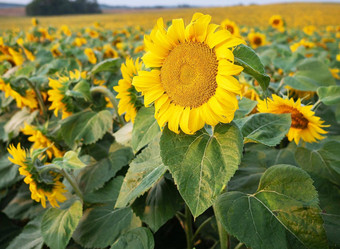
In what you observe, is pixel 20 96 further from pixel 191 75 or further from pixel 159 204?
pixel 191 75

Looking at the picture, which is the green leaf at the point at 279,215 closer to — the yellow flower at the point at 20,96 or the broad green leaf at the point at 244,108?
the broad green leaf at the point at 244,108

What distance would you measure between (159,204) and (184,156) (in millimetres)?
A: 488

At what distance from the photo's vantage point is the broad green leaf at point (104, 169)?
1475 mm

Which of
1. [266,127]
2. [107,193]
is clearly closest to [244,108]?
[266,127]

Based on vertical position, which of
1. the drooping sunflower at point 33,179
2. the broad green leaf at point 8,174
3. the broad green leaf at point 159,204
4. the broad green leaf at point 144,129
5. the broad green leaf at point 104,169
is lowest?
the broad green leaf at point 8,174

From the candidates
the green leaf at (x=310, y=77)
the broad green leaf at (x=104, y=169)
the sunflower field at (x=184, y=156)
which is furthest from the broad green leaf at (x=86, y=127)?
the green leaf at (x=310, y=77)

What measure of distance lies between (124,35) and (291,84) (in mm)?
5561

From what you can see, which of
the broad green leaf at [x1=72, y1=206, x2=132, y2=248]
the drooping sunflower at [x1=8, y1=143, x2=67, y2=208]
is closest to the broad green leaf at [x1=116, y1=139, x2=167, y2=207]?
the broad green leaf at [x1=72, y1=206, x2=132, y2=248]

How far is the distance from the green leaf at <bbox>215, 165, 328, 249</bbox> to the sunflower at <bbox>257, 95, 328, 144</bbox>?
32cm

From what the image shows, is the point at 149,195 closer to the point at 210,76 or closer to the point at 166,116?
the point at 166,116

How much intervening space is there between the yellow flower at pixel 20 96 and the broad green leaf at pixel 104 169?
712 millimetres

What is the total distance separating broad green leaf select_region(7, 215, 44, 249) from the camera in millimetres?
1390

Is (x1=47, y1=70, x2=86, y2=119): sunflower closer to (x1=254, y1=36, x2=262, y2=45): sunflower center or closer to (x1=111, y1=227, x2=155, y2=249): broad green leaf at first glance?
(x1=111, y1=227, x2=155, y2=249): broad green leaf

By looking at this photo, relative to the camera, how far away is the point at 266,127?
1.01m
